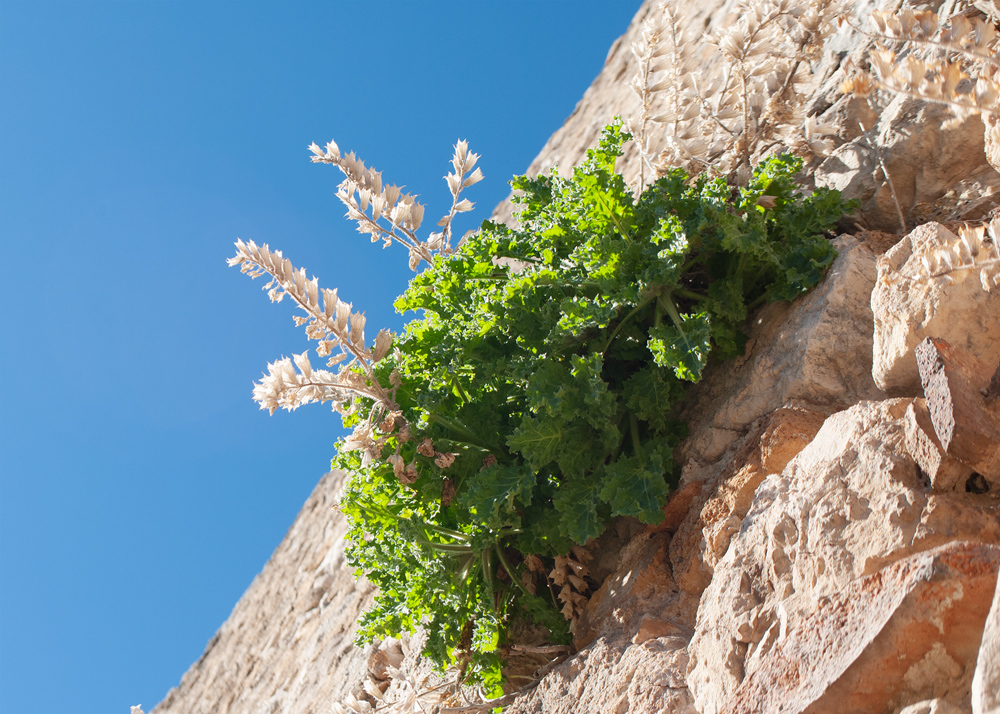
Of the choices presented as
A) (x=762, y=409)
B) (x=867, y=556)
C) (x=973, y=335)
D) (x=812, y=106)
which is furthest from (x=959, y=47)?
(x=812, y=106)

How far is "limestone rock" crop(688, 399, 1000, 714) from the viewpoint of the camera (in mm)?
1847

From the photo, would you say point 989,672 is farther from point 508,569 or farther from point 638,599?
point 508,569

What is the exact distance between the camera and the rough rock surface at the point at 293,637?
5695mm

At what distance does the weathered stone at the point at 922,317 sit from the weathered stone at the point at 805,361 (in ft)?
1.13

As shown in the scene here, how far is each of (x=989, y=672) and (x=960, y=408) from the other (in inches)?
27.2

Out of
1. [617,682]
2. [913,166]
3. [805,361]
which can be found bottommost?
[617,682]

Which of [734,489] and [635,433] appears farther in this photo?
[635,433]

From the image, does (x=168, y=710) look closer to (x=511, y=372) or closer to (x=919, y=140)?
(x=511, y=372)

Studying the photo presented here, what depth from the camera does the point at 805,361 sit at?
8.86ft

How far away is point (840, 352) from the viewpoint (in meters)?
2.69

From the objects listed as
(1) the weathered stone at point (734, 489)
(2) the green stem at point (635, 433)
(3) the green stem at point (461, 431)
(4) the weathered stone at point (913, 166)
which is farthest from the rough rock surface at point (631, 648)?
(4) the weathered stone at point (913, 166)

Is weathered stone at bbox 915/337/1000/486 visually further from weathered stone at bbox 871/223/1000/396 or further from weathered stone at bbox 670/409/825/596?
weathered stone at bbox 670/409/825/596

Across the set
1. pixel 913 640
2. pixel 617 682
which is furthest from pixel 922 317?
pixel 617 682

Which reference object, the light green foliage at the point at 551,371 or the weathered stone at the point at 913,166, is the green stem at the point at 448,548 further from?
the weathered stone at the point at 913,166
